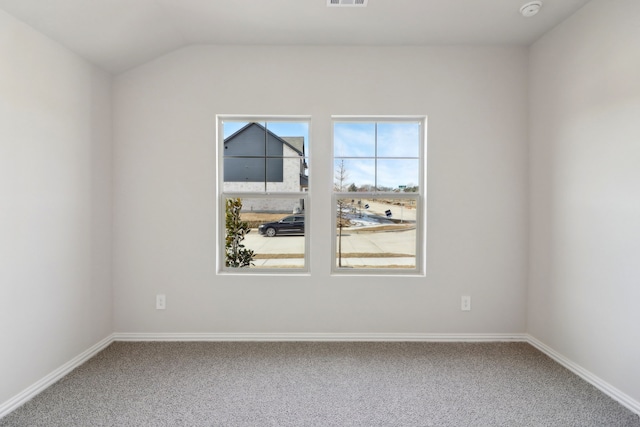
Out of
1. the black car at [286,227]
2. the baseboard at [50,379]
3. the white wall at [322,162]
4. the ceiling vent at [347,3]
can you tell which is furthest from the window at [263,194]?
the baseboard at [50,379]

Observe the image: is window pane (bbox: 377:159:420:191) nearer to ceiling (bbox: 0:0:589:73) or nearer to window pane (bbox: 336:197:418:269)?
window pane (bbox: 336:197:418:269)

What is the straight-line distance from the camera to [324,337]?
115 inches

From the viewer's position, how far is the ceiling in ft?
7.14

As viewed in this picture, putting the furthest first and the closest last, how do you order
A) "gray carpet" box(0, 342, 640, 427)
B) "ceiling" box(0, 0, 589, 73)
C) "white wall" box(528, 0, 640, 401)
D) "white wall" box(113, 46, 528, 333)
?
"white wall" box(113, 46, 528, 333), "ceiling" box(0, 0, 589, 73), "white wall" box(528, 0, 640, 401), "gray carpet" box(0, 342, 640, 427)

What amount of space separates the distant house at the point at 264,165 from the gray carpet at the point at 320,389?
50.4 inches

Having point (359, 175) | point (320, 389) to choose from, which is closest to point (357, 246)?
point (359, 175)

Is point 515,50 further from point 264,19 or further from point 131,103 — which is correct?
point 131,103

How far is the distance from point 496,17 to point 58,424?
3912 mm

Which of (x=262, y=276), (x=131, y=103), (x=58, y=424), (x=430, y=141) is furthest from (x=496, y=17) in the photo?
(x=58, y=424)

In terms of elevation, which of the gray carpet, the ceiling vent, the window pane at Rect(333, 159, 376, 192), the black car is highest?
the ceiling vent

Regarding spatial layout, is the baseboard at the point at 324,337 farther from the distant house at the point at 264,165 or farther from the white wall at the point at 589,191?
the distant house at the point at 264,165

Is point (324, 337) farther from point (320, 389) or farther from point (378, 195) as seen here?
point (378, 195)

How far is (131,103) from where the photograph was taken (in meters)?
2.85

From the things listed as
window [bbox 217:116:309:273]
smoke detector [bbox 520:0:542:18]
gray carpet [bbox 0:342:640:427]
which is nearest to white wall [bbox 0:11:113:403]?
gray carpet [bbox 0:342:640:427]
